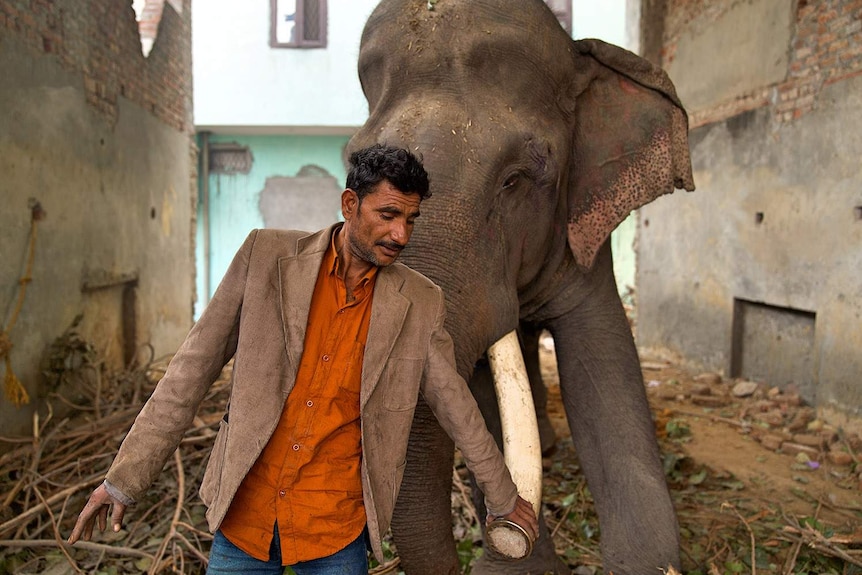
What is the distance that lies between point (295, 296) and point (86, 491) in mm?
2844

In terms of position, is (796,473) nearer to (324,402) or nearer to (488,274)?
(488,274)

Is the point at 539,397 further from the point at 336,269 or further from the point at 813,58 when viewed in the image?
the point at 336,269

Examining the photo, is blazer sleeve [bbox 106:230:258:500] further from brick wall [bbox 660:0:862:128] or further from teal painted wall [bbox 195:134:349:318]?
teal painted wall [bbox 195:134:349:318]

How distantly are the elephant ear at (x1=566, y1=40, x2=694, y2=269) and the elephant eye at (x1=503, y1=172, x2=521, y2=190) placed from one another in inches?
21.7

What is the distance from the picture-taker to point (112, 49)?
6.20 m

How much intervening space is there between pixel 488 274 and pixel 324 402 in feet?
3.07

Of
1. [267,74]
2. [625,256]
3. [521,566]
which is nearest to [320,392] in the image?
[521,566]

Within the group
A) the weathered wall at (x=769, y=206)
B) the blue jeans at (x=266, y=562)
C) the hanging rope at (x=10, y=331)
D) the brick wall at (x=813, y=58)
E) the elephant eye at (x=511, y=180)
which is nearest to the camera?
the blue jeans at (x=266, y=562)

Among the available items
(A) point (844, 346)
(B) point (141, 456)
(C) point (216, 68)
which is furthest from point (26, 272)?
(C) point (216, 68)

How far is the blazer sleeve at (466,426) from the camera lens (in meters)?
1.87

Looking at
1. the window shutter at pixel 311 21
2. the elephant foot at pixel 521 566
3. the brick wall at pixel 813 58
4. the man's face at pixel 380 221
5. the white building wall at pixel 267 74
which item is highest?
the window shutter at pixel 311 21

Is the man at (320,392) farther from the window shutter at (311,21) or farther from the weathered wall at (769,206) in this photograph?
the window shutter at (311,21)

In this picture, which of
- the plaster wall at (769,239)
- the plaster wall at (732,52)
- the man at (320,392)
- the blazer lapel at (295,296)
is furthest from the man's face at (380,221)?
the plaster wall at (732,52)

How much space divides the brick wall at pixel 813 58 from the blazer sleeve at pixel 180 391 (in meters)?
5.01
